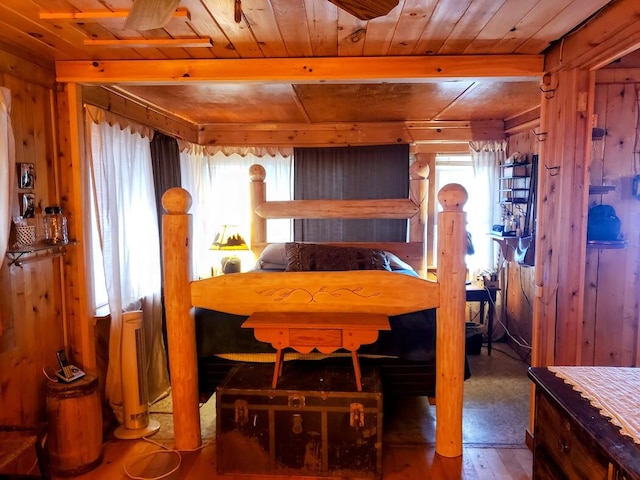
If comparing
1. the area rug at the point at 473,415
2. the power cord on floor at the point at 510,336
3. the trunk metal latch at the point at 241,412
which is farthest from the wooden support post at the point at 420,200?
the trunk metal latch at the point at 241,412

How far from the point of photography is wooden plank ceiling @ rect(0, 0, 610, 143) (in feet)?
5.95

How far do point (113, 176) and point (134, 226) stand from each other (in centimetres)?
46

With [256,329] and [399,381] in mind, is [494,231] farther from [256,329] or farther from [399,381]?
[256,329]

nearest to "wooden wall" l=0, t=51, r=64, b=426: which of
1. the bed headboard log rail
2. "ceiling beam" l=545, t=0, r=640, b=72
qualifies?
the bed headboard log rail

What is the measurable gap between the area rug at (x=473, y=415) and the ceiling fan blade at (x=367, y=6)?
2.27 m

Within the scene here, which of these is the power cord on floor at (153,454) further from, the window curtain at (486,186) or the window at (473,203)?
the window curtain at (486,186)

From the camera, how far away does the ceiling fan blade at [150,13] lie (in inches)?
53.1

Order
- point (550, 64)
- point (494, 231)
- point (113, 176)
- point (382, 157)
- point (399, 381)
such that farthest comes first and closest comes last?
point (382, 157) → point (494, 231) → point (113, 176) → point (399, 381) → point (550, 64)

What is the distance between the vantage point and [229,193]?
15.4ft

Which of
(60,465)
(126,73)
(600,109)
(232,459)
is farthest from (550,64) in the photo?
(60,465)

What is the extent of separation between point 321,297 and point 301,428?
669 millimetres

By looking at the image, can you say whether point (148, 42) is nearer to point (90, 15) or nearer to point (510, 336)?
point (90, 15)

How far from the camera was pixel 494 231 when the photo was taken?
4.15 metres

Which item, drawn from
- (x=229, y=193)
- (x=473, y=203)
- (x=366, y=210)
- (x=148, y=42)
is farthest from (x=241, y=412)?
(x=473, y=203)
